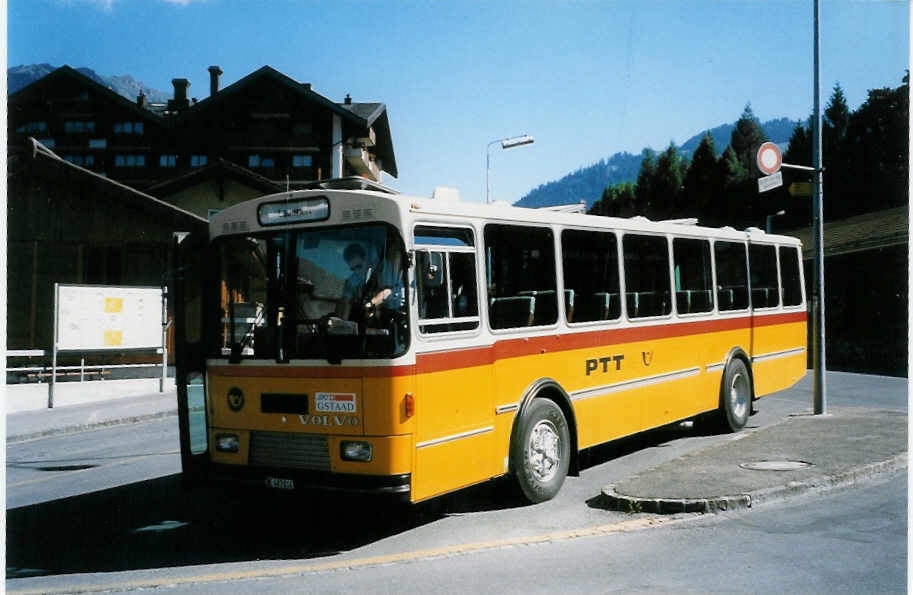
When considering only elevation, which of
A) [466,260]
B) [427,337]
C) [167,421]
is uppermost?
[466,260]

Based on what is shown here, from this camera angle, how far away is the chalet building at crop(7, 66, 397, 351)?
25.1 m

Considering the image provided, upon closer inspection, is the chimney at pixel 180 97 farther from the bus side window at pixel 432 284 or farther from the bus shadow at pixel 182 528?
the bus side window at pixel 432 284

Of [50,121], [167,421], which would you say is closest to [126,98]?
[50,121]

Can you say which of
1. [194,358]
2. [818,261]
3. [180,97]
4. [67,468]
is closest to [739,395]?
[818,261]

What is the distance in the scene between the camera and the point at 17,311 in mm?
→ 25016

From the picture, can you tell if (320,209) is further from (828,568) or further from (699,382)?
(699,382)

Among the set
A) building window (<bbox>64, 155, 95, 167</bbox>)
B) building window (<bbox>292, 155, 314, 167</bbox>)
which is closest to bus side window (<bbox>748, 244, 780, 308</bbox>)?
building window (<bbox>292, 155, 314, 167</bbox>)

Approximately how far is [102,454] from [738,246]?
949 cm

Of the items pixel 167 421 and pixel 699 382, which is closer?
pixel 699 382

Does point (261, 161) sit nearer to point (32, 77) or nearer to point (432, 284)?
point (32, 77)

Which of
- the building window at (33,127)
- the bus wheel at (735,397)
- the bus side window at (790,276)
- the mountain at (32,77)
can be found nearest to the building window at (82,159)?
the building window at (33,127)

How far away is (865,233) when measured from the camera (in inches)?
1118

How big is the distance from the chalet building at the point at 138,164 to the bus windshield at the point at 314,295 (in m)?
14.3

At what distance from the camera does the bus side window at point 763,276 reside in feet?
42.3
